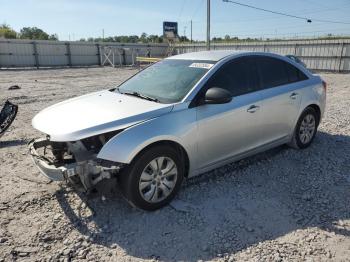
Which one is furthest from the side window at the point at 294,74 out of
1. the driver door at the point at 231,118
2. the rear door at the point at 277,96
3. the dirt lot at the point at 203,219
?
the dirt lot at the point at 203,219

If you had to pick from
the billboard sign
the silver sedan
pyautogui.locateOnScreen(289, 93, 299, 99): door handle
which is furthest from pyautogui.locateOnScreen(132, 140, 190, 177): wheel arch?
the billboard sign

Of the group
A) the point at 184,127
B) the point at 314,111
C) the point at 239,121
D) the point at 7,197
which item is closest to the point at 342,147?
the point at 314,111

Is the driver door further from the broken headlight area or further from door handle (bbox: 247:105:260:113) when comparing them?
the broken headlight area

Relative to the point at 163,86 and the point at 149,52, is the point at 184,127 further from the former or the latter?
the point at 149,52

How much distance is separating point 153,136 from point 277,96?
233 cm

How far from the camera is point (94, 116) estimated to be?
3.64 m

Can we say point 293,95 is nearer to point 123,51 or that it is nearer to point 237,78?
point 237,78

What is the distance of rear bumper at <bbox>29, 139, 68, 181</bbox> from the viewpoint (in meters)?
3.36

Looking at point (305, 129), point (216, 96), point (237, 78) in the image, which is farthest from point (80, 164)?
point (305, 129)

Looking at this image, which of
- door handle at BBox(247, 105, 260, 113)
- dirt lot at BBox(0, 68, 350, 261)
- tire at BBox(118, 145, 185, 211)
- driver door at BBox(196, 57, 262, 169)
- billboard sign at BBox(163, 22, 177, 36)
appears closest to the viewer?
dirt lot at BBox(0, 68, 350, 261)

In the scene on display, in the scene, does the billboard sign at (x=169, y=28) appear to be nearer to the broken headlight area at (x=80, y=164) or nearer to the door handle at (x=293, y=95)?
the door handle at (x=293, y=95)

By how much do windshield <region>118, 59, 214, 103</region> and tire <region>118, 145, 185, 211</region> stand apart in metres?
0.71

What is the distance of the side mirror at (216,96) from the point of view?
151 inches

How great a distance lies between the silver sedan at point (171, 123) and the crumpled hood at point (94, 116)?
0.04ft
